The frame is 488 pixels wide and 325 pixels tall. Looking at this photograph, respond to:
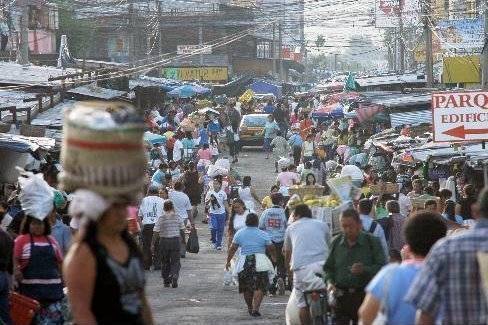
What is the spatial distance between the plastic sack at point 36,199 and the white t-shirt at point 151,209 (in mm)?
9194

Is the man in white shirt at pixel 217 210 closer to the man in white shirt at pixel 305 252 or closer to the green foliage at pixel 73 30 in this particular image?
the man in white shirt at pixel 305 252

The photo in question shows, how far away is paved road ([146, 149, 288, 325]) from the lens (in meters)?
16.8

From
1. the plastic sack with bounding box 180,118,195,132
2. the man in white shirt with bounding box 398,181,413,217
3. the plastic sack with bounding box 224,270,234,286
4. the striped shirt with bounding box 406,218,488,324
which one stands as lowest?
the plastic sack with bounding box 224,270,234,286

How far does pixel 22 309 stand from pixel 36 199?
3.80 feet

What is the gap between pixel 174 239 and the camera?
67.1 feet

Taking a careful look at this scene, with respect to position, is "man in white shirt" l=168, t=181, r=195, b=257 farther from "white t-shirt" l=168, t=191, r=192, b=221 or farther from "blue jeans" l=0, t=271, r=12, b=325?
"blue jeans" l=0, t=271, r=12, b=325

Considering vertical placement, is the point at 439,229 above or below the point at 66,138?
below

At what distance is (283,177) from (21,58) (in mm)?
16763

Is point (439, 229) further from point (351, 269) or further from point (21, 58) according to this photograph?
point (21, 58)

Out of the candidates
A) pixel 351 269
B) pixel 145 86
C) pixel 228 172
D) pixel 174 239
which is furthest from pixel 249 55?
pixel 351 269

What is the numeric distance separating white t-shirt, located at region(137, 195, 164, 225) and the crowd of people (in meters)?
0.03

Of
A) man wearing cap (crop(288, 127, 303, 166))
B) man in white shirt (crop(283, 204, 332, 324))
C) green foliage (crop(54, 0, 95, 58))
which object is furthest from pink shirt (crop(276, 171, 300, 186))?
green foliage (crop(54, 0, 95, 58))

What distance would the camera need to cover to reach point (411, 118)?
33.4 metres

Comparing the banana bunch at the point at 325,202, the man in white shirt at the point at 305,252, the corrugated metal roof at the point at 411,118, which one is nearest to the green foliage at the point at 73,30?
the corrugated metal roof at the point at 411,118
